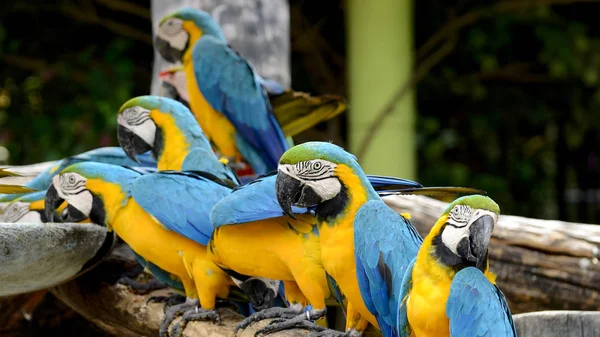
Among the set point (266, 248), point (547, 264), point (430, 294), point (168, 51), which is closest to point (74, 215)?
point (266, 248)

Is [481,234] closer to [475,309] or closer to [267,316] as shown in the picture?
[475,309]

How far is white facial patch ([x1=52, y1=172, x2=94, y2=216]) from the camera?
1.55 m

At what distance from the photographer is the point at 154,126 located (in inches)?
65.2

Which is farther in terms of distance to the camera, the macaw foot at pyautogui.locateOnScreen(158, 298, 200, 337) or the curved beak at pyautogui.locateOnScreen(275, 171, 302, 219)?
the macaw foot at pyautogui.locateOnScreen(158, 298, 200, 337)

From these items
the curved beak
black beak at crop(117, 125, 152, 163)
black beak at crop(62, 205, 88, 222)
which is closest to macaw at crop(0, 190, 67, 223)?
black beak at crop(62, 205, 88, 222)

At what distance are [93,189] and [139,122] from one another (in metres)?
0.18

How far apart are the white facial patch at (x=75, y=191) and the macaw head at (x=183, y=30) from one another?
0.52 metres

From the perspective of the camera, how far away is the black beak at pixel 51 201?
1.60 m

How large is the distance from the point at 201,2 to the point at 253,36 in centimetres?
18

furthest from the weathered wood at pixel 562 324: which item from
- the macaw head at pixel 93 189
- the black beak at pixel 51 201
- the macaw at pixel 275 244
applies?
the black beak at pixel 51 201

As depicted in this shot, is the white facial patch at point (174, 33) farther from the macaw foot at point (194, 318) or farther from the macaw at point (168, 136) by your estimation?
the macaw foot at point (194, 318)

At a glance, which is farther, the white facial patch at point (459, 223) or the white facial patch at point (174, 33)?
the white facial patch at point (174, 33)

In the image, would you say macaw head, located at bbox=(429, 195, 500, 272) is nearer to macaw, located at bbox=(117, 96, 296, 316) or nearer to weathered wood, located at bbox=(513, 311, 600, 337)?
weathered wood, located at bbox=(513, 311, 600, 337)

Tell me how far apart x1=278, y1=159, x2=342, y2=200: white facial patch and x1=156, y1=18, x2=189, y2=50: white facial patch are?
0.85 metres
